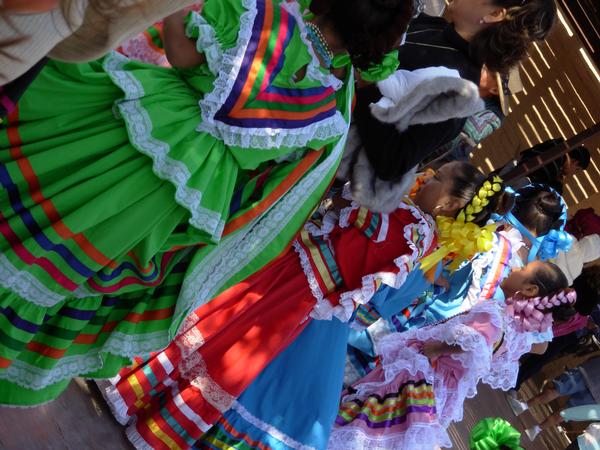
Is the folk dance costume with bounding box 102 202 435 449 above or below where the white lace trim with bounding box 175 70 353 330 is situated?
below

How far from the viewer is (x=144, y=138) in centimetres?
237

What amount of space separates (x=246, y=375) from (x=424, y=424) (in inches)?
44.1

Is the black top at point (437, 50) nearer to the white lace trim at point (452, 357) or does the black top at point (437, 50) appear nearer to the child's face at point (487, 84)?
the child's face at point (487, 84)

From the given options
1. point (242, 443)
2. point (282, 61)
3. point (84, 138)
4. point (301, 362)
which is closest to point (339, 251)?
point (301, 362)

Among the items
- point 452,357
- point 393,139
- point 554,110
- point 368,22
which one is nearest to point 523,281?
point 452,357

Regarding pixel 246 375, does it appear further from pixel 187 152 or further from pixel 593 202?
pixel 593 202

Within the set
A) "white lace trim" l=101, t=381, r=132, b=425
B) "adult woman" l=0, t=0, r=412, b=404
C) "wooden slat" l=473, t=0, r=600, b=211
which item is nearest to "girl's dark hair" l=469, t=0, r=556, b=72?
"adult woman" l=0, t=0, r=412, b=404

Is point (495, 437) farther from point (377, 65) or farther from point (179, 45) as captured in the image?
point (179, 45)

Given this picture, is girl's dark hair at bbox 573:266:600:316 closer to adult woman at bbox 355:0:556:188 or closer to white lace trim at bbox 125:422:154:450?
adult woman at bbox 355:0:556:188

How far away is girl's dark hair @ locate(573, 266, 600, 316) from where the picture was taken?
643 centimetres

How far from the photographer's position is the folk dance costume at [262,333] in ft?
11.3

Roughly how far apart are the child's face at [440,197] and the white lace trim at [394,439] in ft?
3.71

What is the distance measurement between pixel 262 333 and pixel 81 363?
965 millimetres

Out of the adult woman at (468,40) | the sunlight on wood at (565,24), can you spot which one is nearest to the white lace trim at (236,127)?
the adult woman at (468,40)
